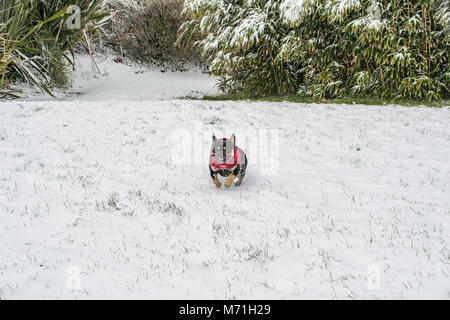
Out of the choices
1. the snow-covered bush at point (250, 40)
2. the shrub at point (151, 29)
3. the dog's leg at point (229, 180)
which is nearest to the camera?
the dog's leg at point (229, 180)

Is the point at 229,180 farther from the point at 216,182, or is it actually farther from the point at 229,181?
the point at 216,182

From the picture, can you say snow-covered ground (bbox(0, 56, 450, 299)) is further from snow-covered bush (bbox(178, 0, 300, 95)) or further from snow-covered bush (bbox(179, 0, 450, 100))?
snow-covered bush (bbox(178, 0, 300, 95))

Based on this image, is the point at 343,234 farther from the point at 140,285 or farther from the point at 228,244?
the point at 140,285

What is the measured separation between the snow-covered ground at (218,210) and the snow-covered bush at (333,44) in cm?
337

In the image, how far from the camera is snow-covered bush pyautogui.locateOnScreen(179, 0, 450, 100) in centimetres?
860

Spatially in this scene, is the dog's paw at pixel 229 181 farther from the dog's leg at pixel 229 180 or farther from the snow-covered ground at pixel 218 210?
the snow-covered ground at pixel 218 210

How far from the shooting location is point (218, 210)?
3344 millimetres

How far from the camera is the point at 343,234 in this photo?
9.19 ft

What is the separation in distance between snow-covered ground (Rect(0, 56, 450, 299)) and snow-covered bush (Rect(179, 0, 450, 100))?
133 inches

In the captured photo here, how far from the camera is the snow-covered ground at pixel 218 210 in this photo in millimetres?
2191

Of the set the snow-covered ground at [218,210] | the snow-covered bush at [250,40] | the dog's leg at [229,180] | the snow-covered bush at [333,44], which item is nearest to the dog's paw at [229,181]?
the dog's leg at [229,180]

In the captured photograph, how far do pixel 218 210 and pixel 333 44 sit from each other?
328 inches

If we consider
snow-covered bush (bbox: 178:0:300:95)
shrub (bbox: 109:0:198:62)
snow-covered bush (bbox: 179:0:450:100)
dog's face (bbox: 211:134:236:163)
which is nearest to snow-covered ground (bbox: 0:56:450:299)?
dog's face (bbox: 211:134:236:163)
